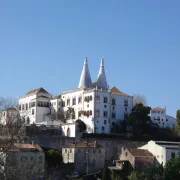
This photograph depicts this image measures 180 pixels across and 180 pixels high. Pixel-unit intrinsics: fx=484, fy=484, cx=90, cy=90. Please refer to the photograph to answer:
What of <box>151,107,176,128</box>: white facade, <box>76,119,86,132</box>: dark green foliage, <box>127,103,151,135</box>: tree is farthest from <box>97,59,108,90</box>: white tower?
<box>151,107,176,128</box>: white facade

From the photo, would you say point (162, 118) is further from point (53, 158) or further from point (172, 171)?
point (172, 171)

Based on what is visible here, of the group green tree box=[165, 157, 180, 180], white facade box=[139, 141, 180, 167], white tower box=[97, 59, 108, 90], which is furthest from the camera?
white tower box=[97, 59, 108, 90]

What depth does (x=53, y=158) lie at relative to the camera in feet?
205

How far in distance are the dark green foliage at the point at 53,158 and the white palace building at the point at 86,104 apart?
12643 millimetres

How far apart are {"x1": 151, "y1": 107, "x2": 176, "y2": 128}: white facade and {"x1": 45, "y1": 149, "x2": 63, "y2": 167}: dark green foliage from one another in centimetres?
4068

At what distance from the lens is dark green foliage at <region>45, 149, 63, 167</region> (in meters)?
61.6

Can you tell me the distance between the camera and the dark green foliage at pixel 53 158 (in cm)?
6161

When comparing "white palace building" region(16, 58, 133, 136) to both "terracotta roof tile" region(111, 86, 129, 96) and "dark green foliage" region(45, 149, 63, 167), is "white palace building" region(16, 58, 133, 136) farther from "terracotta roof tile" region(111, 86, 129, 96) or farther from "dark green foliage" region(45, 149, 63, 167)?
"dark green foliage" region(45, 149, 63, 167)

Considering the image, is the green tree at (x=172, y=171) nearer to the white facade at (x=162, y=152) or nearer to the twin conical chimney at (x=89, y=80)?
the white facade at (x=162, y=152)

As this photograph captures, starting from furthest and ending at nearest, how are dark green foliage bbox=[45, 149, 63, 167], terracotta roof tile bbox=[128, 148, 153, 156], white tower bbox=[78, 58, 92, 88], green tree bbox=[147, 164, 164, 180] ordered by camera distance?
white tower bbox=[78, 58, 92, 88] → terracotta roof tile bbox=[128, 148, 153, 156] → dark green foliage bbox=[45, 149, 63, 167] → green tree bbox=[147, 164, 164, 180]

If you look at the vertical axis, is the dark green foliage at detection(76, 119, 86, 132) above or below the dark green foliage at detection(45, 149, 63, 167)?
above

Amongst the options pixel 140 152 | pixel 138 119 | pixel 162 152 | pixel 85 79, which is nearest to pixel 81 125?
pixel 138 119

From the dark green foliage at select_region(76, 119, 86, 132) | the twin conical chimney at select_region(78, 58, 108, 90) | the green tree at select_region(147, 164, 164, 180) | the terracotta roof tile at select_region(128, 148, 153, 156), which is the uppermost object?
the twin conical chimney at select_region(78, 58, 108, 90)

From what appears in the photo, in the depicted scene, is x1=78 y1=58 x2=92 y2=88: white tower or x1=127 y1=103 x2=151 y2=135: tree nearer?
x1=127 y1=103 x2=151 y2=135: tree
